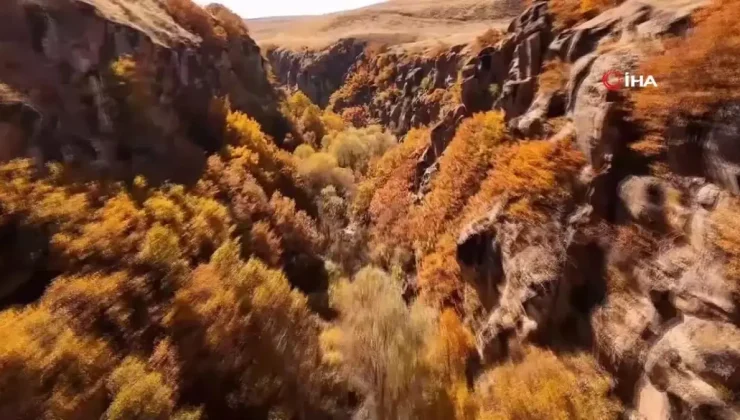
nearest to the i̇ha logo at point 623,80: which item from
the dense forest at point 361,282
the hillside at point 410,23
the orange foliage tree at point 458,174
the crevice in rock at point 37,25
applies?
the dense forest at point 361,282

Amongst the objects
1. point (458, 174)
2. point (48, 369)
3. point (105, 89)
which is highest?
point (105, 89)

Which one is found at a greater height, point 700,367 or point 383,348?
point 700,367

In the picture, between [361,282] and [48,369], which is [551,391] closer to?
[361,282]

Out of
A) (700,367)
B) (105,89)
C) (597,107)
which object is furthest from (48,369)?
(597,107)

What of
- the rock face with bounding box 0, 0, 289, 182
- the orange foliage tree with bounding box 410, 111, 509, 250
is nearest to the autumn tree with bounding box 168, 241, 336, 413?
the orange foliage tree with bounding box 410, 111, 509, 250

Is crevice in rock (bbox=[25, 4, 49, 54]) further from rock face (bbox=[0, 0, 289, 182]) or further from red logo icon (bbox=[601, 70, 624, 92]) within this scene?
red logo icon (bbox=[601, 70, 624, 92])

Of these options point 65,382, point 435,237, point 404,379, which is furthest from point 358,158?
point 65,382
